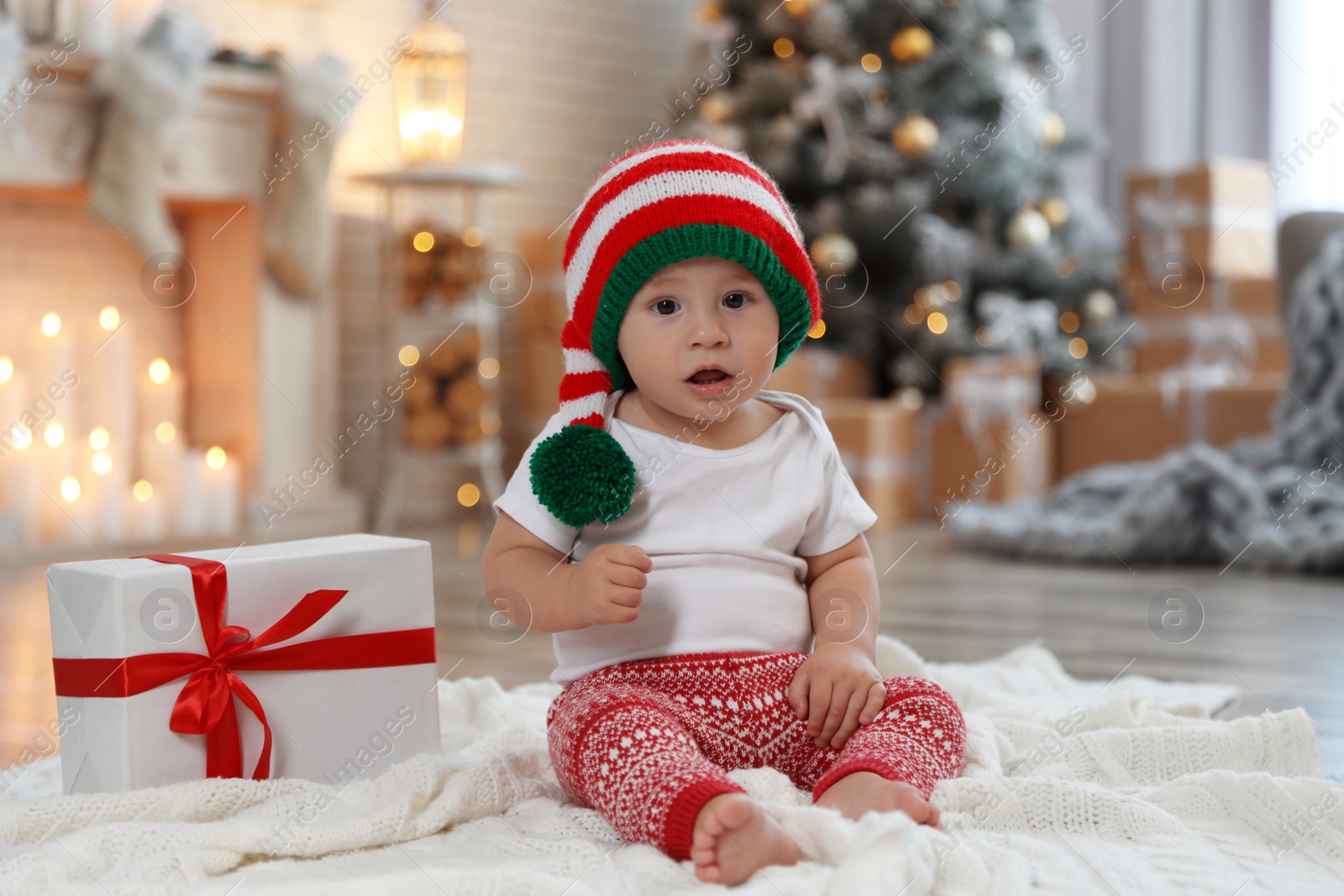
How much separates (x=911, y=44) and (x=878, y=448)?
1.09 meters

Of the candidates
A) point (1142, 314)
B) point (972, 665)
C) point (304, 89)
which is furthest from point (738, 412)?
point (1142, 314)

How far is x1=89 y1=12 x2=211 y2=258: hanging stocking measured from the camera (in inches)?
110

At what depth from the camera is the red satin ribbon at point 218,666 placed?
95 cm

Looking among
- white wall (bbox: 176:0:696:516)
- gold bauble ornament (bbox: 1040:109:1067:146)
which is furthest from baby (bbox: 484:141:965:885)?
gold bauble ornament (bbox: 1040:109:1067:146)

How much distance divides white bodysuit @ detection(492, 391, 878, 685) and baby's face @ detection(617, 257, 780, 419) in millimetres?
62

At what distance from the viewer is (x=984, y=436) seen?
133 inches

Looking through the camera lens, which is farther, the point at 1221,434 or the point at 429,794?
the point at 1221,434

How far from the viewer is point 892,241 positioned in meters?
3.54

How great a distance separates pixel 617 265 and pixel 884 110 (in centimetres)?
269

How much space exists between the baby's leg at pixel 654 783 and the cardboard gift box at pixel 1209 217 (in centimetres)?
320

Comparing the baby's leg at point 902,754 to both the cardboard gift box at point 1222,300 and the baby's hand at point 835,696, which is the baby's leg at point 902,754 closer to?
the baby's hand at point 835,696

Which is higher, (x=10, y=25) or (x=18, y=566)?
(x=10, y=25)

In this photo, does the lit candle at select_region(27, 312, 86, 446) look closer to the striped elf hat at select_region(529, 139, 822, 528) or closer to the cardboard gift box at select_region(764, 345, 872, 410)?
the cardboard gift box at select_region(764, 345, 872, 410)

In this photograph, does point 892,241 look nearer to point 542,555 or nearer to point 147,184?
point 147,184
